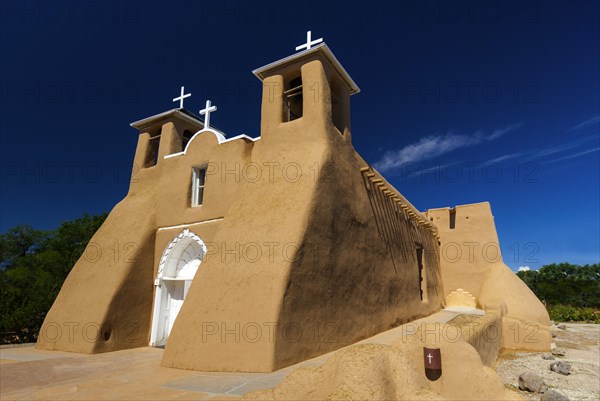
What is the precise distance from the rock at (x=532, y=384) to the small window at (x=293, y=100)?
8.69 metres

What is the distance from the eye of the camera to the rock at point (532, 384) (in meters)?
8.09

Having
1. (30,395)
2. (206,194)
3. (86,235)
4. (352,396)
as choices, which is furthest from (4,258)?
(352,396)

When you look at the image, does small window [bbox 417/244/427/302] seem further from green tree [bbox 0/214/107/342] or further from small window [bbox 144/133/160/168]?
green tree [bbox 0/214/107/342]

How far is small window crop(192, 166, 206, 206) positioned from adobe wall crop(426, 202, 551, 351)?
1142 cm

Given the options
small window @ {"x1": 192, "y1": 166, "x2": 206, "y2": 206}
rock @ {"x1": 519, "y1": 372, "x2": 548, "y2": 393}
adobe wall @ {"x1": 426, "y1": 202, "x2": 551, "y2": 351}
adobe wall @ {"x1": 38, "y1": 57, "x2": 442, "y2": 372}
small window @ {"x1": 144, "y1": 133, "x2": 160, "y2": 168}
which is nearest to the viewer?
adobe wall @ {"x1": 38, "y1": 57, "x2": 442, "y2": 372}

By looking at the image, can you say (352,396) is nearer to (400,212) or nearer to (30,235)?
(400,212)

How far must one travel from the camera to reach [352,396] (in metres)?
3.20

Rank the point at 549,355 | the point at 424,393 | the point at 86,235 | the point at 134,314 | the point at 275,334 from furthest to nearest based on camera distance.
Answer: the point at 86,235
the point at 549,355
the point at 134,314
the point at 275,334
the point at 424,393

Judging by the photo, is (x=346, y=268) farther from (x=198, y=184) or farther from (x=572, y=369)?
(x=572, y=369)

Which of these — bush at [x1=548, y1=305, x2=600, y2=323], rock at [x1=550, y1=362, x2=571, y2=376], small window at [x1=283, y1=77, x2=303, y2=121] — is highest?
small window at [x1=283, y1=77, x2=303, y2=121]

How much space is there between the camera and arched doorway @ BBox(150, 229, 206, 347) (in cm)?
995

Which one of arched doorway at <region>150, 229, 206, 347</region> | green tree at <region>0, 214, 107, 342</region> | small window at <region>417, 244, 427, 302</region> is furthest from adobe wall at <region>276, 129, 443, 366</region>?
green tree at <region>0, 214, 107, 342</region>

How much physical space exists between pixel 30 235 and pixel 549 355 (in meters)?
34.9

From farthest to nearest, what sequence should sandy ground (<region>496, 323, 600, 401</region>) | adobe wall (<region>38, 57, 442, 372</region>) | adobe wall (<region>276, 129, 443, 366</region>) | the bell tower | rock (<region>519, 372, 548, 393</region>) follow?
the bell tower
sandy ground (<region>496, 323, 600, 401</region>)
rock (<region>519, 372, 548, 393</region>)
adobe wall (<region>276, 129, 443, 366</region>)
adobe wall (<region>38, 57, 442, 372</region>)
